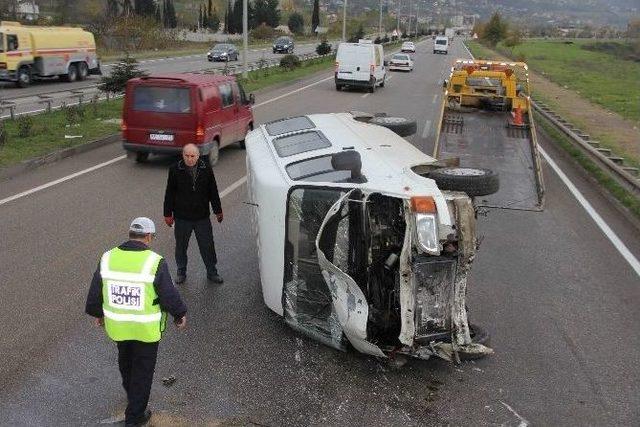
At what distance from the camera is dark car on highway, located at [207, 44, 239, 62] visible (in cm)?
4544

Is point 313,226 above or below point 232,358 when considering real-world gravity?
above

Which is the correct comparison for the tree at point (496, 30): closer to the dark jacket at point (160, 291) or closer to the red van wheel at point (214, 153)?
the red van wheel at point (214, 153)

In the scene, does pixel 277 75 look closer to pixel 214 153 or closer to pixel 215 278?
pixel 214 153

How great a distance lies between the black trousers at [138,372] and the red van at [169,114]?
Answer: 339 inches

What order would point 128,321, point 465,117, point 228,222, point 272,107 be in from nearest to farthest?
1. point 128,321
2. point 228,222
3. point 465,117
4. point 272,107

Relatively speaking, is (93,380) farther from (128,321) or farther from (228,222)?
(228,222)

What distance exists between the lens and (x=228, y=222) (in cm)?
992

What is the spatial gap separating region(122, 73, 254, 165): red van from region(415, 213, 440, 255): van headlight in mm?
8501

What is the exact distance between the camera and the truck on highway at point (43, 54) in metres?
26.2

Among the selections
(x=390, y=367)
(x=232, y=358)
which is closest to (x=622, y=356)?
(x=390, y=367)

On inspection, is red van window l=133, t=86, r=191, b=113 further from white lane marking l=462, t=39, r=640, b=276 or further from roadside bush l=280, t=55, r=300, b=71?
roadside bush l=280, t=55, r=300, b=71

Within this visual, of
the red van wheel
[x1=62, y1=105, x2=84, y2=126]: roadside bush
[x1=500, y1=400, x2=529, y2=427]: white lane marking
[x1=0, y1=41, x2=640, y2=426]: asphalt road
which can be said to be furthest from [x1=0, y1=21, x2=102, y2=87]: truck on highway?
[x1=500, y1=400, x2=529, y2=427]: white lane marking

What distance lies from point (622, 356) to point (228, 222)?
18.8ft

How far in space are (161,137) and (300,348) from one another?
8.14m
